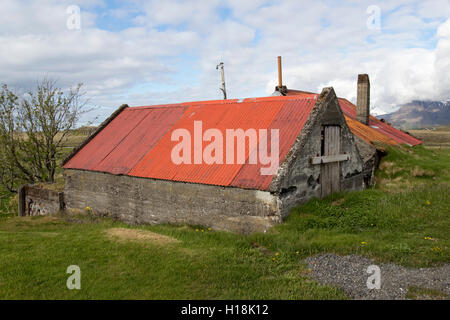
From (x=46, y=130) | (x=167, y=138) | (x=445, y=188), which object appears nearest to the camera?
(x=445, y=188)

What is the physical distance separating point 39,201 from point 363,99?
2102 cm

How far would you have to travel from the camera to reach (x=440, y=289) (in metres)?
5.82

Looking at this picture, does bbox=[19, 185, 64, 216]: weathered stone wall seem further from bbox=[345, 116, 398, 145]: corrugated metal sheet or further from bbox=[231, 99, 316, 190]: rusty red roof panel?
bbox=[345, 116, 398, 145]: corrugated metal sheet

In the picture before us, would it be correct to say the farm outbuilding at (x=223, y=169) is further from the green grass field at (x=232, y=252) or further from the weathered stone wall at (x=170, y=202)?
the green grass field at (x=232, y=252)

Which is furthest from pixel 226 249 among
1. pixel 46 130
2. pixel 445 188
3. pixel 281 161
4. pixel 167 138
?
pixel 46 130

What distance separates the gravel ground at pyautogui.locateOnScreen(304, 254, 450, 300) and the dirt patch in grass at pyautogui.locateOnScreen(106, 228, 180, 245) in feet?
12.7

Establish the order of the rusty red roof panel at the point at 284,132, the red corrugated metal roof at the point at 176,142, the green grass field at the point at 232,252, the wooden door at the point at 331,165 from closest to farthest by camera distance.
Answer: the green grass field at the point at 232,252 → the rusty red roof panel at the point at 284,132 → the red corrugated metal roof at the point at 176,142 → the wooden door at the point at 331,165

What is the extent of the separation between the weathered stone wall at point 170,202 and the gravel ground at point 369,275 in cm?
258

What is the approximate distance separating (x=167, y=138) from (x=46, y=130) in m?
11.4

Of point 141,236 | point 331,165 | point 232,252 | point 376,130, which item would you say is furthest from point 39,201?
point 376,130

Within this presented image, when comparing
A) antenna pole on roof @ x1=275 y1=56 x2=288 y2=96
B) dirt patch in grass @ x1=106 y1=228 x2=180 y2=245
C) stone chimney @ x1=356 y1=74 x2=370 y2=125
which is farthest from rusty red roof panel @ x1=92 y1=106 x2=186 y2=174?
stone chimney @ x1=356 y1=74 x2=370 y2=125

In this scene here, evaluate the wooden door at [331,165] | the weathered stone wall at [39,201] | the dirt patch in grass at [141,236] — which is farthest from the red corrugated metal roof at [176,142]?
the dirt patch in grass at [141,236]

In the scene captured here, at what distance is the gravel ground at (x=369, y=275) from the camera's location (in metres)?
5.82
